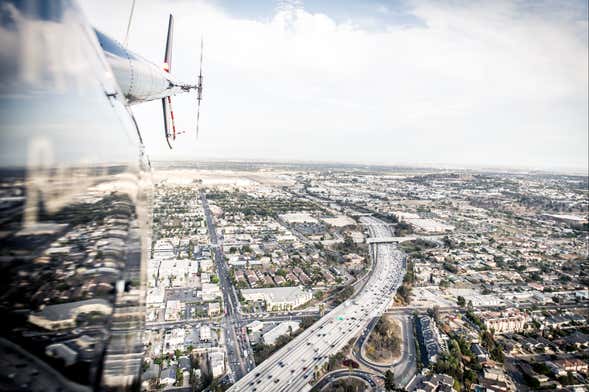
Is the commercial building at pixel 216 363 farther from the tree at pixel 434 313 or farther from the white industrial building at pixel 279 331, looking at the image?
the tree at pixel 434 313

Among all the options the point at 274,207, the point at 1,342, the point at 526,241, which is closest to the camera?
the point at 1,342

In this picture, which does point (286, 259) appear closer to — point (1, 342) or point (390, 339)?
point (390, 339)

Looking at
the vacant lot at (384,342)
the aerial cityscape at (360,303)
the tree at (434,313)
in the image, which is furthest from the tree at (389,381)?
the tree at (434,313)

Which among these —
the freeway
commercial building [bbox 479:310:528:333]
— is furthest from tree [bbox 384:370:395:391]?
commercial building [bbox 479:310:528:333]

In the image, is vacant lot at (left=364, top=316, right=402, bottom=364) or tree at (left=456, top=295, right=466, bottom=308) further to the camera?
tree at (left=456, top=295, right=466, bottom=308)

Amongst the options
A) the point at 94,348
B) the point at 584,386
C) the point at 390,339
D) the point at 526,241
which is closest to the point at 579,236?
the point at 526,241

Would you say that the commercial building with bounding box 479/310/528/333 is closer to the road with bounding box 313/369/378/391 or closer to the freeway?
the freeway

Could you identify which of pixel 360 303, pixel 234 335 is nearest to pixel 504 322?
pixel 360 303

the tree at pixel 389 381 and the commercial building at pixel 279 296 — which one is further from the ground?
the commercial building at pixel 279 296
